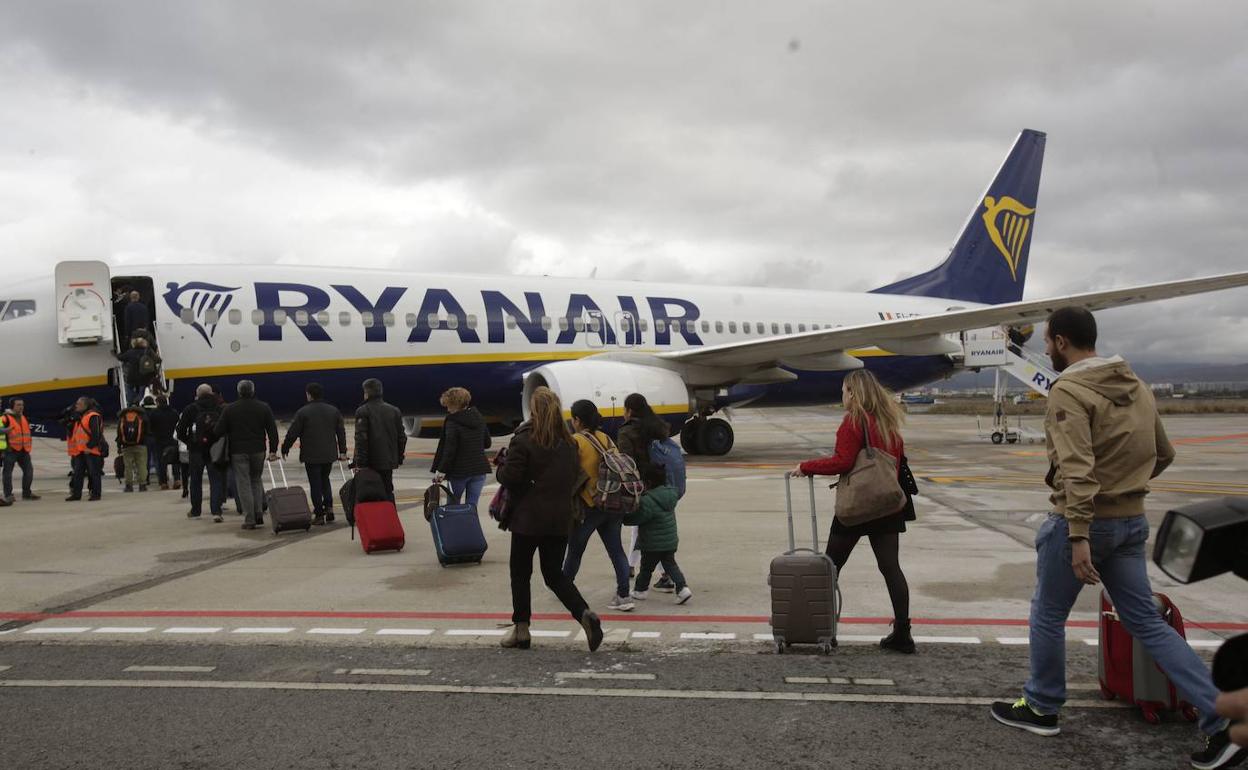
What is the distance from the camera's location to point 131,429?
1284cm

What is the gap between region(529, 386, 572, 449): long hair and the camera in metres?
5.23

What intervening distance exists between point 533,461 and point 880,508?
1.95m

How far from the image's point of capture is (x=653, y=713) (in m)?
4.07

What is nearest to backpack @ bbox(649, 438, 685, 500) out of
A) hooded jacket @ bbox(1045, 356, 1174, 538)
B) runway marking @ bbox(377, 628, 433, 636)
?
runway marking @ bbox(377, 628, 433, 636)

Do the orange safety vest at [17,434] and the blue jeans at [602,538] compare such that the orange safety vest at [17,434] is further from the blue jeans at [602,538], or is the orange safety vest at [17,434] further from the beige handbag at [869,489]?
the beige handbag at [869,489]

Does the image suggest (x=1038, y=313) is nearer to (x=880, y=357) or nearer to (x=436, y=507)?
(x=880, y=357)

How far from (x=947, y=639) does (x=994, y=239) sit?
20.9 meters

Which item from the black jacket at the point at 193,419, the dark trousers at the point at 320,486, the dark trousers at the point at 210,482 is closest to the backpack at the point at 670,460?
the dark trousers at the point at 320,486

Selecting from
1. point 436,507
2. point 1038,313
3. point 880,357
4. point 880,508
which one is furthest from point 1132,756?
Answer: point 880,357

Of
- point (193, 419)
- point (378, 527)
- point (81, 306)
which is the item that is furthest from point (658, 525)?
point (81, 306)

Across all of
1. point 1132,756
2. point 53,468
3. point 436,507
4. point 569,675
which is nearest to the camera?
point 1132,756

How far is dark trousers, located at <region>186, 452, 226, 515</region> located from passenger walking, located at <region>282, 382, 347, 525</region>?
114cm

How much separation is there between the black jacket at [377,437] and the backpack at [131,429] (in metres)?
5.95

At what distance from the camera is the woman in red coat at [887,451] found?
4.89m
